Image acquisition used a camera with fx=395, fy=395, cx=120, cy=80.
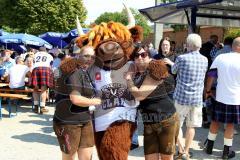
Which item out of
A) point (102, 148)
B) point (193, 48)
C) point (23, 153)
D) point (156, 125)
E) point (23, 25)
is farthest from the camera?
point (23, 25)

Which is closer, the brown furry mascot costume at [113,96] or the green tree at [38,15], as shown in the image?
the brown furry mascot costume at [113,96]

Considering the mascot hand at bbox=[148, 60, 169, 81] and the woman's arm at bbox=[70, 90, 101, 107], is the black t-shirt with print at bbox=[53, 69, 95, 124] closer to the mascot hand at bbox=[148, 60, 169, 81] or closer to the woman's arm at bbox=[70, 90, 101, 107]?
the woman's arm at bbox=[70, 90, 101, 107]

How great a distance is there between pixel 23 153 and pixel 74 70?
8.28 feet

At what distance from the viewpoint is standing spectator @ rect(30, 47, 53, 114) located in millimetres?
8828

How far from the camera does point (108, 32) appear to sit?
305cm

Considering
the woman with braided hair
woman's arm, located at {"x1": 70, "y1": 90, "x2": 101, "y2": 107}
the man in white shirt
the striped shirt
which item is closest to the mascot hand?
the woman with braided hair

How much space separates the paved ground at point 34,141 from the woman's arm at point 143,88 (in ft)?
7.27

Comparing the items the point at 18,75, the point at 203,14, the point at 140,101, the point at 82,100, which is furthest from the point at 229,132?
the point at 18,75

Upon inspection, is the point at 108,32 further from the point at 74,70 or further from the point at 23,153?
the point at 23,153

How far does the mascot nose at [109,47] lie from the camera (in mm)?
2935

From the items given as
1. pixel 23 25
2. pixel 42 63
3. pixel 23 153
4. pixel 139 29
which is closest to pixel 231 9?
pixel 42 63

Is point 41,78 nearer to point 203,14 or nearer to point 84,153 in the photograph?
point 203,14

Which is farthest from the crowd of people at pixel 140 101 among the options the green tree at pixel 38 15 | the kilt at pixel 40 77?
the green tree at pixel 38 15

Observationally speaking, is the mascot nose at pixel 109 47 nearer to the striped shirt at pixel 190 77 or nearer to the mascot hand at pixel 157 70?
the mascot hand at pixel 157 70
